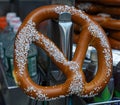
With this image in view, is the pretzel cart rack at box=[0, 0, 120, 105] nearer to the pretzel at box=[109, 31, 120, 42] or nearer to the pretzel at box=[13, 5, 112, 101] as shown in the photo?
the pretzel at box=[13, 5, 112, 101]

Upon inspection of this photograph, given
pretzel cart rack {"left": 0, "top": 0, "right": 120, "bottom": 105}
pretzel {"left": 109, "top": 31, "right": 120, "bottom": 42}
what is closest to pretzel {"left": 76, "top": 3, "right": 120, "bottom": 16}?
pretzel {"left": 109, "top": 31, "right": 120, "bottom": 42}

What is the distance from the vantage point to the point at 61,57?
2.15ft

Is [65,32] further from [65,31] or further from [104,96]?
[104,96]

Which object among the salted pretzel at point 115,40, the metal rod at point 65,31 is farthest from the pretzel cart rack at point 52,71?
the salted pretzel at point 115,40

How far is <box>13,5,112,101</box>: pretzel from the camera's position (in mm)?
641

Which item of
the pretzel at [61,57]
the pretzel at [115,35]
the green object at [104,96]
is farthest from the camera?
the pretzel at [115,35]

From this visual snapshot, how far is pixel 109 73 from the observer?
687 mm

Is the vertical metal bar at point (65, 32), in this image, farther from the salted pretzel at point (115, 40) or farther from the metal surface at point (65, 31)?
the salted pretzel at point (115, 40)

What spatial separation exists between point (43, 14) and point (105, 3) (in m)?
0.39

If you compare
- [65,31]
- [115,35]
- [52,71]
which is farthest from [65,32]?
[115,35]

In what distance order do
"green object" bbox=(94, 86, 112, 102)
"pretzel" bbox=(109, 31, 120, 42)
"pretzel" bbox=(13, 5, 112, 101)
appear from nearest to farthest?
"pretzel" bbox=(13, 5, 112, 101) → "green object" bbox=(94, 86, 112, 102) → "pretzel" bbox=(109, 31, 120, 42)

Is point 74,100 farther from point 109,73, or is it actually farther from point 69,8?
point 69,8

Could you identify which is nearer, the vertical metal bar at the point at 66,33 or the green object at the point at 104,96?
the vertical metal bar at the point at 66,33

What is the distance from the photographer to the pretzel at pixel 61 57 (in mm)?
641
